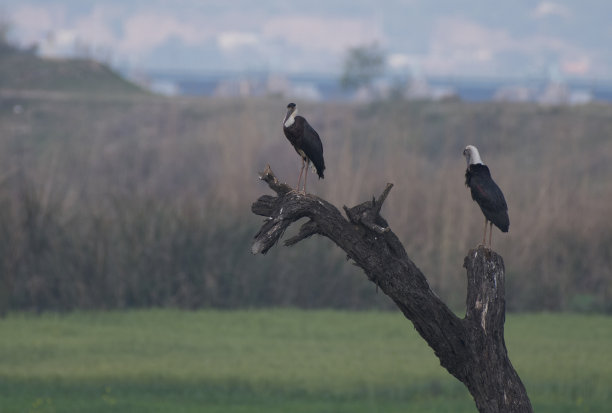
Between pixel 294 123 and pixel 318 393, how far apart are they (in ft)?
16.8

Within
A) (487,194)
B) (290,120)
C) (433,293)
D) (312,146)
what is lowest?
(433,293)

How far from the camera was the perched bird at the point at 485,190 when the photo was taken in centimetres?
551

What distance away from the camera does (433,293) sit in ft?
17.3

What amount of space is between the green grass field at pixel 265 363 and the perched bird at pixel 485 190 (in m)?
4.35

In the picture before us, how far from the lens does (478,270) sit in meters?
5.35

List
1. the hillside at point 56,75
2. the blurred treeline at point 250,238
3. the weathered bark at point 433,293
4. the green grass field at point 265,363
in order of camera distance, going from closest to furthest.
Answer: the weathered bark at point 433,293 → the green grass field at point 265,363 → the blurred treeline at point 250,238 → the hillside at point 56,75

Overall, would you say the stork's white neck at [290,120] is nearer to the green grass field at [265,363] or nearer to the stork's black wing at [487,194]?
the stork's black wing at [487,194]

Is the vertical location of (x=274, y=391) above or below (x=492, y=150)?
below

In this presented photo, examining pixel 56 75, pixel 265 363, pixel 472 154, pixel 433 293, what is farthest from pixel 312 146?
pixel 56 75

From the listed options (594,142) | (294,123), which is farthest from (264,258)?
(594,142)

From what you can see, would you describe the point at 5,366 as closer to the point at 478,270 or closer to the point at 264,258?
the point at 264,258

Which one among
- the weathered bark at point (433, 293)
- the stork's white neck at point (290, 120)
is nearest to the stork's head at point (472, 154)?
the weathered bark at point (433, 293)

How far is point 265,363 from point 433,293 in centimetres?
661

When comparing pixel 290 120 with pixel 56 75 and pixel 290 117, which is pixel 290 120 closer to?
pixel 290 117
